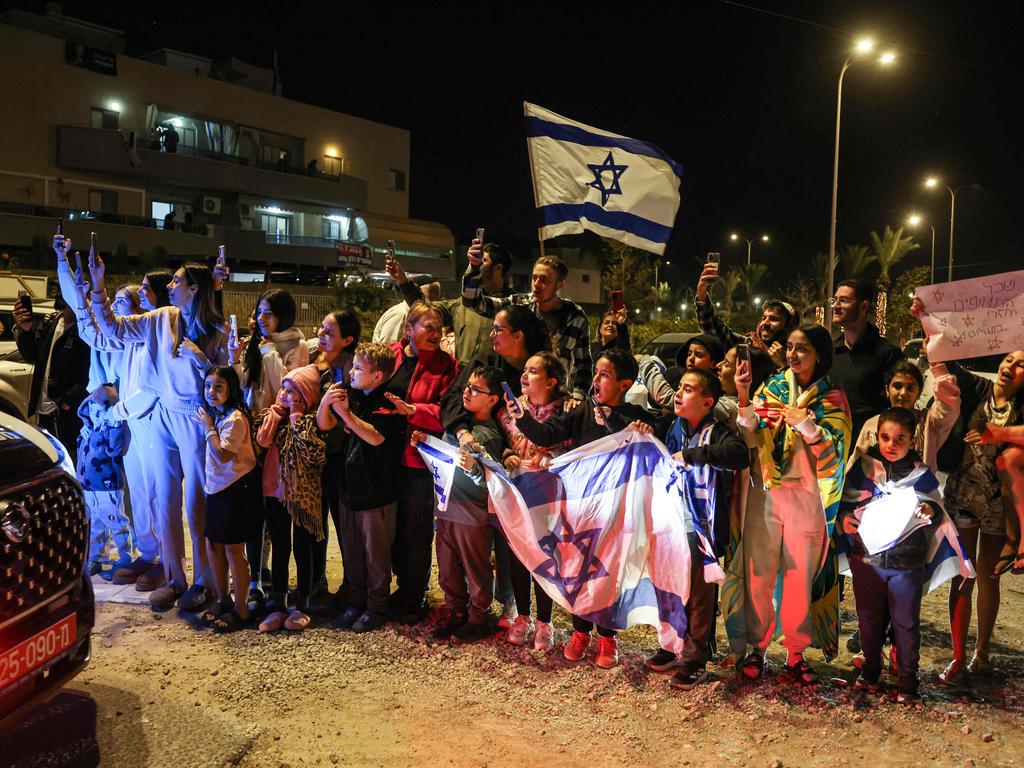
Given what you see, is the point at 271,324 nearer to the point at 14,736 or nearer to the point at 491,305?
the point at 491,305

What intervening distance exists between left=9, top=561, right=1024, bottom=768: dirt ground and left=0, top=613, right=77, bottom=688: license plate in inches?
27.5

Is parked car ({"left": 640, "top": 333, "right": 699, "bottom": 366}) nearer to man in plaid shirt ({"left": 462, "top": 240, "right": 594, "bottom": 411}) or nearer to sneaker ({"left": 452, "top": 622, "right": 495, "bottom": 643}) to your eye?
man in plaid shirt ({"left": 462, "top": 240, "right": 594, "bottom": 411})

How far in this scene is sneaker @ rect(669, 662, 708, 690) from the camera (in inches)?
172

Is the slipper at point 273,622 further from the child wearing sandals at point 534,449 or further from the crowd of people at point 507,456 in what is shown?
the child wearing sandals at point 534,449

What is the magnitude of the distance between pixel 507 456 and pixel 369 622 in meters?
1.38

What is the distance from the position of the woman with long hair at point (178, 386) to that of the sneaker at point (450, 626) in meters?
1.63

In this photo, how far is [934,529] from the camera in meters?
4.25

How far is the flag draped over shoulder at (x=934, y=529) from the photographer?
4219 millimetres

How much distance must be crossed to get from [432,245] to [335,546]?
39.5 m

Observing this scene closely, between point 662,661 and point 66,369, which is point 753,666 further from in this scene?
point 66,369

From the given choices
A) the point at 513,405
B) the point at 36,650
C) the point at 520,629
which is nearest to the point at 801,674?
the point at 520,629

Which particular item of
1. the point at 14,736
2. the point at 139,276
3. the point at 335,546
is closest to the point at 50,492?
the point at 14,736

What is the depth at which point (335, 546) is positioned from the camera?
7.03 meters

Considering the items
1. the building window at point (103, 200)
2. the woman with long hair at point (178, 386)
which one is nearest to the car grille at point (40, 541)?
the woman with long hair at point (178, 386)
